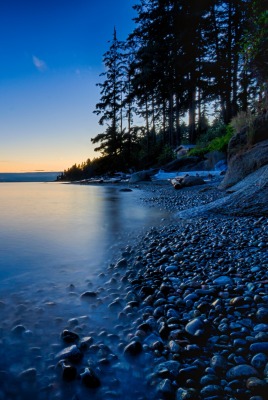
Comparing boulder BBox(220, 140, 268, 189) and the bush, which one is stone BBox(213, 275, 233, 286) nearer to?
boulder BBox(220, 140, 268, 189)

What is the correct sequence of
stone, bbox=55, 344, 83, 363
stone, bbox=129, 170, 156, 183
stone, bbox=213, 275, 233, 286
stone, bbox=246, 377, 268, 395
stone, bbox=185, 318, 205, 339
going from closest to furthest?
stone, bbox=246, 377, 268, 395 → stone, bbox=55, 344, 83, 363 → stone, bbox=185, 318, 205, 339 → stone, bbox=213, 275, 233, 286 → stone, bbox=129, 170, 156, 183

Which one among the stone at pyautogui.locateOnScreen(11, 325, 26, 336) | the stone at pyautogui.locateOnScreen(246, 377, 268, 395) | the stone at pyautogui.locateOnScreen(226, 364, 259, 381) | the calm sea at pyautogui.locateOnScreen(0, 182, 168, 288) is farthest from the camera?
the calm sea at pyautogui.locateOnScreen(0, 182, 168, 288)

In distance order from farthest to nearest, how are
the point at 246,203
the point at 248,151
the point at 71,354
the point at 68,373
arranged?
the point at 248,151, the point at 246,203, the point at 71,354, the point at 68,373

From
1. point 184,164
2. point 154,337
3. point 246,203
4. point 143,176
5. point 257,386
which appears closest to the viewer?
point 257,386

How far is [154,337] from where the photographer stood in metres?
1.82

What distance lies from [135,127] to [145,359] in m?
30.3

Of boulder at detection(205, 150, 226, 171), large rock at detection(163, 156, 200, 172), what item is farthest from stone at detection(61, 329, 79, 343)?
large rock at detection(163, 156, 200, 172)

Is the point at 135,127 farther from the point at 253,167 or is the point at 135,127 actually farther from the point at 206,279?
the point at 206,279

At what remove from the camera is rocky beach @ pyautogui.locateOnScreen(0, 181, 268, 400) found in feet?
4.63

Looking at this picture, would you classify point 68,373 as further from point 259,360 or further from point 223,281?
point 223,281

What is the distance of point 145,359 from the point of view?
163cm

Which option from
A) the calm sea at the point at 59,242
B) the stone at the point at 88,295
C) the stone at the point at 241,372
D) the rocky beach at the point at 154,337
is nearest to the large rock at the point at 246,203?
the calm sea at the point at 59,242

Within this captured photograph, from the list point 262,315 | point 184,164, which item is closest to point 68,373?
point 262,315

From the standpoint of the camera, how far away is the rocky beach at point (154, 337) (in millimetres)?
1412
